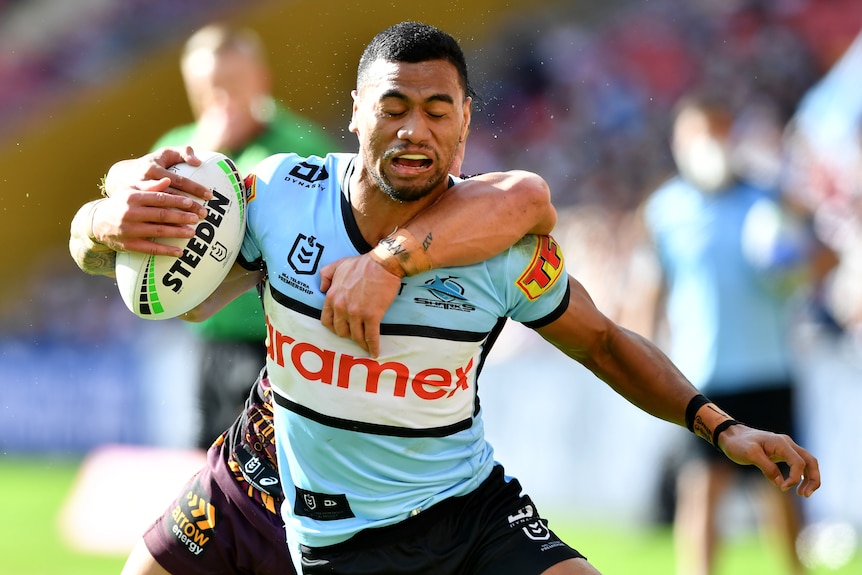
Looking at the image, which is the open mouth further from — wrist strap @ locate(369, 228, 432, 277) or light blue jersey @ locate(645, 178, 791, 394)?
light blue jersey @ locate(645, 178, 791, 394)

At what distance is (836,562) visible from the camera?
850cm

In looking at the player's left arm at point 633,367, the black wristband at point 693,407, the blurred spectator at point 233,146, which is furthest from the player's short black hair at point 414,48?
the blurred spectator at point 233,146

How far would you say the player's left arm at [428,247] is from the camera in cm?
340

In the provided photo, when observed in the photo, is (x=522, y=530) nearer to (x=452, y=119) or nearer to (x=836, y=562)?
(x=452, y=119)

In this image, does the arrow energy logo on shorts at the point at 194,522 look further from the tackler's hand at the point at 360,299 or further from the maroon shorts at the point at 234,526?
the tackler's hand at the point at 360,299

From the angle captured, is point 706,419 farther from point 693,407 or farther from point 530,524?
point 530,524

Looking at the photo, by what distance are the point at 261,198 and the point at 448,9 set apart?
47.0ft

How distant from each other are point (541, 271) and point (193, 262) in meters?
1.00

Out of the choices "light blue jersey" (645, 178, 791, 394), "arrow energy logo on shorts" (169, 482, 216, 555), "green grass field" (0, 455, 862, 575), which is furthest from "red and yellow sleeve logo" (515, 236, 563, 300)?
"green grass field" (0, 455, 862, 575)

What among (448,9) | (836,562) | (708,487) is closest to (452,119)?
(708,487)

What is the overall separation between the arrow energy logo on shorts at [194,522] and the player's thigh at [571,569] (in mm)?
1101

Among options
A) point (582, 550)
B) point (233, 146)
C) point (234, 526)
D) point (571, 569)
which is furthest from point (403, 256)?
point (582, 550)

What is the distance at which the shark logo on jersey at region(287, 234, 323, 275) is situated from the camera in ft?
11.8

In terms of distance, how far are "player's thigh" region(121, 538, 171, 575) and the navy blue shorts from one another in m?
0.49
